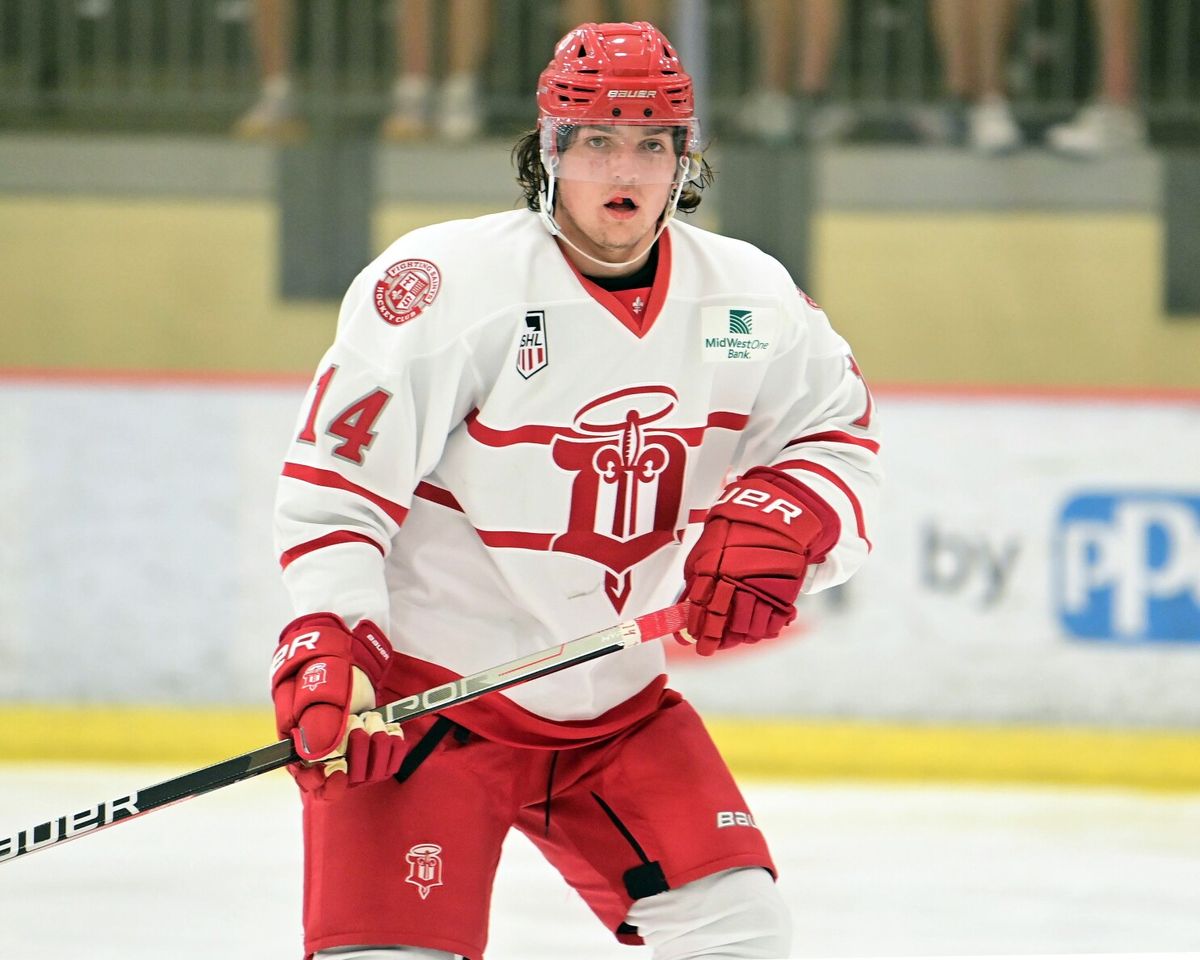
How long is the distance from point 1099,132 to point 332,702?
376 cm

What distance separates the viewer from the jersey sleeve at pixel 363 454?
1948mm

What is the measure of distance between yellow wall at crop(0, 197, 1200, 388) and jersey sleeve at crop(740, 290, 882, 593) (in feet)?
8.07

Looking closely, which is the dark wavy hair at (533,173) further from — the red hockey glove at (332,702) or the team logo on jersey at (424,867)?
the team logo on jersey at (424,867)

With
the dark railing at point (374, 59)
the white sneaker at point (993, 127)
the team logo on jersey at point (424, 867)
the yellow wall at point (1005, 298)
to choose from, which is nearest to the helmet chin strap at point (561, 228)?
the team logo on jersey at point (424, 867)

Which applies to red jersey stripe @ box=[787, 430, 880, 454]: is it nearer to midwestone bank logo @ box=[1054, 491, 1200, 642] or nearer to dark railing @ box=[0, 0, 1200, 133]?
midwestone bank logo @ box=[1054, 491, 1200, 642]

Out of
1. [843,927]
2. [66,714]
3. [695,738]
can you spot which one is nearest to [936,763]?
[843,927]

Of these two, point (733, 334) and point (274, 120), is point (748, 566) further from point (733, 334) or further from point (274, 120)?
point (274, 120)

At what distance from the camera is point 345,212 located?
489cm

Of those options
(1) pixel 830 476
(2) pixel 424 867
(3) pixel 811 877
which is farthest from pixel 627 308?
(3) pixel 811 877

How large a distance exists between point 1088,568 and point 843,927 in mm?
1522

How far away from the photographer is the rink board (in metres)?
4.43

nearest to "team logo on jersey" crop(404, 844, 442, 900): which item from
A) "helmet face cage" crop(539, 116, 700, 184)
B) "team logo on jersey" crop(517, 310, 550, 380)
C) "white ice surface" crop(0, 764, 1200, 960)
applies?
"team logo on jersey" crop(517, 310, 550, 380)

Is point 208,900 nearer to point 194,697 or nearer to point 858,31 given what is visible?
point 194,697

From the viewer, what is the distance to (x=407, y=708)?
6.56ft
